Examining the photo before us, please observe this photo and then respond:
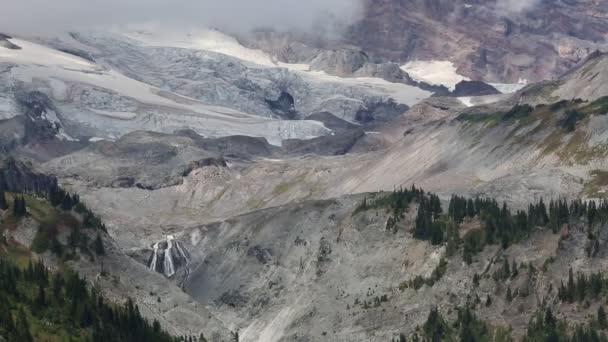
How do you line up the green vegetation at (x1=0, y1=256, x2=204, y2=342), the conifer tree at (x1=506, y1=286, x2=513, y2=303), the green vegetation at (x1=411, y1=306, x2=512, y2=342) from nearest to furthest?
the green vegetation at (x1=0, y1=256, x2=204, y2=342) → the green vegetation at (x1=411, y1=306, x2=512, y2=342) → the conifer tree at (x1=506, y1=286, x2=513, y2=303)

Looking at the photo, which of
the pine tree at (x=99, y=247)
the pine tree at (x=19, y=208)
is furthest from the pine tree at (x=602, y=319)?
the pine tree at (x=19, y=208)

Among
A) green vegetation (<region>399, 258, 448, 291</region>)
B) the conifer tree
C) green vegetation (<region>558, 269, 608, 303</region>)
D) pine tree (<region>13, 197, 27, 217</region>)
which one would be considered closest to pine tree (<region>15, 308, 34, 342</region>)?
pine tree (<region>13, 197, 27, 217</region>)

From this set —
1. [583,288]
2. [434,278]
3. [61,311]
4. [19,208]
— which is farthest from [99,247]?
[583,288]

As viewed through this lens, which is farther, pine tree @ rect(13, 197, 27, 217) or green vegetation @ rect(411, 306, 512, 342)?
pine tree @ rect(13, 197, 27, 217)

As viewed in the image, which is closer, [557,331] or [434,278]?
[557,331]

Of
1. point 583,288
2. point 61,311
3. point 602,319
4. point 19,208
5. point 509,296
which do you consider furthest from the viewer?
point 19,208

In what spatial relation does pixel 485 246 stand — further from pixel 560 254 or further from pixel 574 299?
pixel 574 299

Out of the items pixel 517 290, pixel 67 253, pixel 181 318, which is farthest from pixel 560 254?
pixel 67 253

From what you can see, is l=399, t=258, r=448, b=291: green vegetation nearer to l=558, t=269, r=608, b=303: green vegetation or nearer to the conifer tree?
the conifer tree

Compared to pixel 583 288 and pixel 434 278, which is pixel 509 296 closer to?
pixel 583 288

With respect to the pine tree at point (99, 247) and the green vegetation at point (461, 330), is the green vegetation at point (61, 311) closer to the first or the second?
the pine tree at point (99, 247)

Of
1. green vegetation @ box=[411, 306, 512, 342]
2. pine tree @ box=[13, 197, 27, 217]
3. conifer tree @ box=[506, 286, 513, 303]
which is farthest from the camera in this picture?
pine tree @ box=[13, 197, 27, 217]
